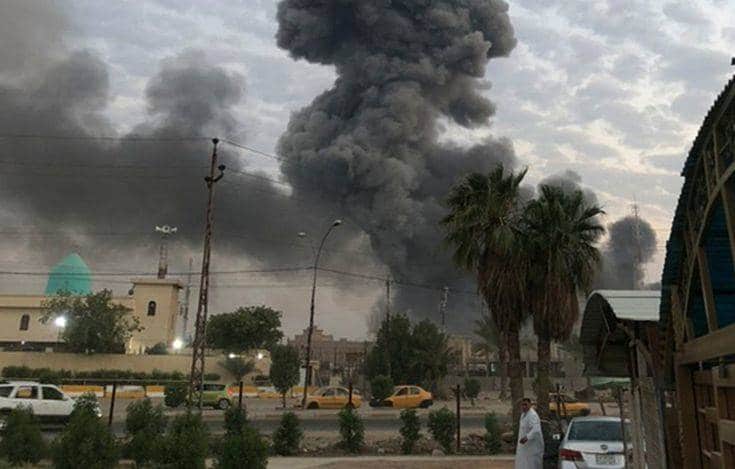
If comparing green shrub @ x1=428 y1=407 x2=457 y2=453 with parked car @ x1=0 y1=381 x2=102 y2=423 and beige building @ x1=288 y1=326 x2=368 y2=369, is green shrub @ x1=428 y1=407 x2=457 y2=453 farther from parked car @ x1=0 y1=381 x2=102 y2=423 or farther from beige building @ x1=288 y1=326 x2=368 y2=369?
beige building @ x1=288 y1=326 x2=368 y2=369

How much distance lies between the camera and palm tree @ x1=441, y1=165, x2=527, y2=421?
1777 cm

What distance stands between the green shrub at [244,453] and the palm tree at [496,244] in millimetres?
9884

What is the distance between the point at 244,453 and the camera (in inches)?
361

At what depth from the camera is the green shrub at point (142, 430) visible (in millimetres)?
10500

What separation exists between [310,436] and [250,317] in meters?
42.5

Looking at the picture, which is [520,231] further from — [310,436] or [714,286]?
[714,286]

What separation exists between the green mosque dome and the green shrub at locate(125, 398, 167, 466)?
2674 inches

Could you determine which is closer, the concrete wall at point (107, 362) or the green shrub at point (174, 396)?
the green shrub at point (174, 396)

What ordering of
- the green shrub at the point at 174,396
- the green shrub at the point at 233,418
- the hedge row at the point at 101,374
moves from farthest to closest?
the hedge row at the point at 101,374, the green shrub at the point at 174,396, the green shrub at the point at 233,418

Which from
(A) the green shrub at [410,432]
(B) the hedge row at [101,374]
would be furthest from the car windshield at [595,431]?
(B) the hedge row at [101,374]

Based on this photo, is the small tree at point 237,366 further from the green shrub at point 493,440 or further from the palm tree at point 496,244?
the green shrub at point 493,440

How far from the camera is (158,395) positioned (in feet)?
130

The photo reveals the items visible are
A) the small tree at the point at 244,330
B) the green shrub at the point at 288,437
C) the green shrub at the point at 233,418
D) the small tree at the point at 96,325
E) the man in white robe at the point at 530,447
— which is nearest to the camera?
the man in white robe at the point at 530,447

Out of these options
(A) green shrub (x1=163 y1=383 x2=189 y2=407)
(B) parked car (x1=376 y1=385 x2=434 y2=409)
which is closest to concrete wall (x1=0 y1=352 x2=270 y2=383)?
(A) green shrub (x1=163 y1=383 x2=189 y2=407)
